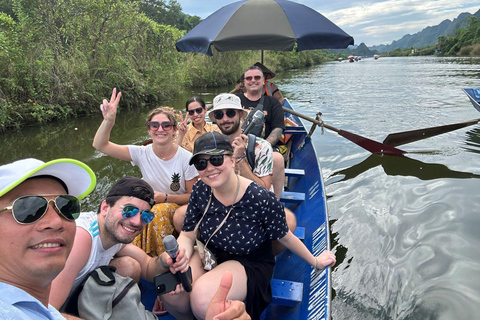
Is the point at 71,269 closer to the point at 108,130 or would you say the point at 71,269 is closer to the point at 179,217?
the point at 179,217

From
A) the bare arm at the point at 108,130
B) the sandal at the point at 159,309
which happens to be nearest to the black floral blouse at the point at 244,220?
the sandal at the point at 159,309

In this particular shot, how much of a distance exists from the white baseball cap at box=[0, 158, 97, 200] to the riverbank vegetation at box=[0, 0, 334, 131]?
910cm

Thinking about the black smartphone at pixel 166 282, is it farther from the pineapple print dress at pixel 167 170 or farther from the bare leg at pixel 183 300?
the pineapple print dress at pixel 167 170

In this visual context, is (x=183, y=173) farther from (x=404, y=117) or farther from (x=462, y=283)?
(x=404, y=117)

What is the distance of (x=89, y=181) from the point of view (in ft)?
3.85

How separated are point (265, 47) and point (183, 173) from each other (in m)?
3.12

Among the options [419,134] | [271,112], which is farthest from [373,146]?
[271,112]

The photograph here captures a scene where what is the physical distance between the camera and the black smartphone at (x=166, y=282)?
6.03 ft

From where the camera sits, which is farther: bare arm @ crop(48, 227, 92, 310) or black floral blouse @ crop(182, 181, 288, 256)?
black floral blouse @ crop(182, 181, 288, 256)

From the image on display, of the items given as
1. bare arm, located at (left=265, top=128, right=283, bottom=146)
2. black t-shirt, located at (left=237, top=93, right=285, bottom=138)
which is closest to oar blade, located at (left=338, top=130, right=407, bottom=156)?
black t-shirt, located at (left=237, top=93, right=285, bottom=138)

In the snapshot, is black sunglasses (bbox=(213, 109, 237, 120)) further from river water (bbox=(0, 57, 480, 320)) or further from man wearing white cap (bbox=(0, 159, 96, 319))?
river water (bbox=(0, 57, 480, 320))

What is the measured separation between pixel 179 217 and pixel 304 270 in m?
1.17

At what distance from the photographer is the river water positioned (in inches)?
132

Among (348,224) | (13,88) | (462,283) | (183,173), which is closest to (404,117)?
(348,224)
